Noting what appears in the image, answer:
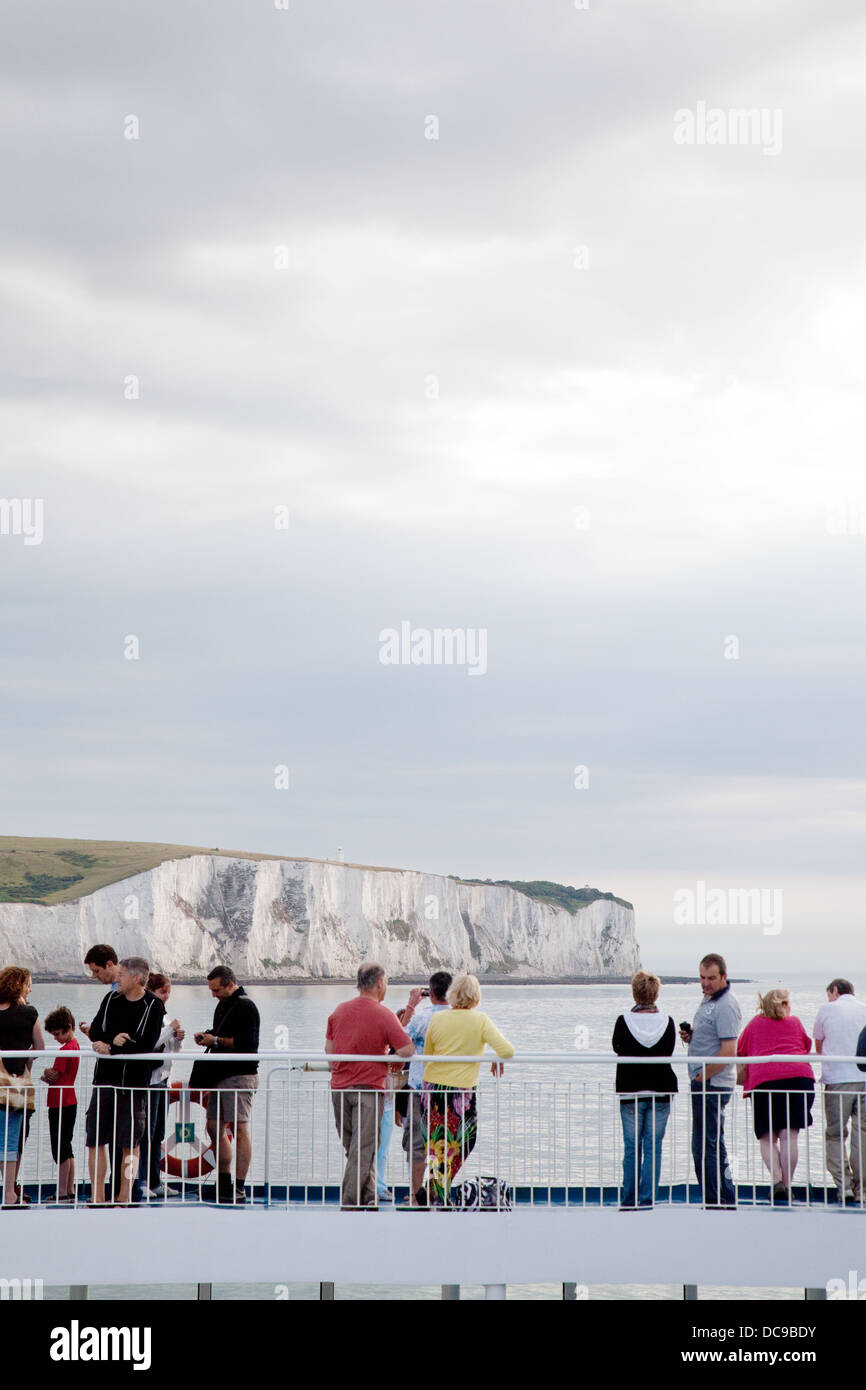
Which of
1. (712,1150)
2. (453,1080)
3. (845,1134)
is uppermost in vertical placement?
(453,1080)

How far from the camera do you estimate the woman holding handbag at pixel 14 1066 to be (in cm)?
1077

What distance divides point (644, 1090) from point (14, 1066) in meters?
4.83

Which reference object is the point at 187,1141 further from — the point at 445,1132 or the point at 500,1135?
the point at 500,1135

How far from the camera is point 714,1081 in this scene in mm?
11258

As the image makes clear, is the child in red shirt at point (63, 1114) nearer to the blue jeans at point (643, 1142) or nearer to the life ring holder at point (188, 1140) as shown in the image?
the life ring holder at point (188, 1140)

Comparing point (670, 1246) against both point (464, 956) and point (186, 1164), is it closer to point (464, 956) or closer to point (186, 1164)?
point (186, 1164)

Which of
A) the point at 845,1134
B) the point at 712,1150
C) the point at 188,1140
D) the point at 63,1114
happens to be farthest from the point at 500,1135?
the point at 63,1114

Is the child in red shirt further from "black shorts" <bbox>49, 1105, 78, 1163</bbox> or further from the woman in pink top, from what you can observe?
the woman in pink top

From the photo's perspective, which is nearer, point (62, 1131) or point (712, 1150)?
point (62, 1131)

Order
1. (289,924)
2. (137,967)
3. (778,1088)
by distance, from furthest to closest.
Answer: (289,924)
(778,1088)
(137,967)

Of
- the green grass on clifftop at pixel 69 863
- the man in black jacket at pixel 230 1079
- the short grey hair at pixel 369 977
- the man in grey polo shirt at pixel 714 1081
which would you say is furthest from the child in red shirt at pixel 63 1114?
the green grass on clifftop at pixel 69 863

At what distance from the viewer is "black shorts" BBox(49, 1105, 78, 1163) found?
10953 mm

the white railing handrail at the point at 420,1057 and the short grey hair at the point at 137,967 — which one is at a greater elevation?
the short grey hair at the point at 137,967

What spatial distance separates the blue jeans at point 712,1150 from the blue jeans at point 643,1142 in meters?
0.34
